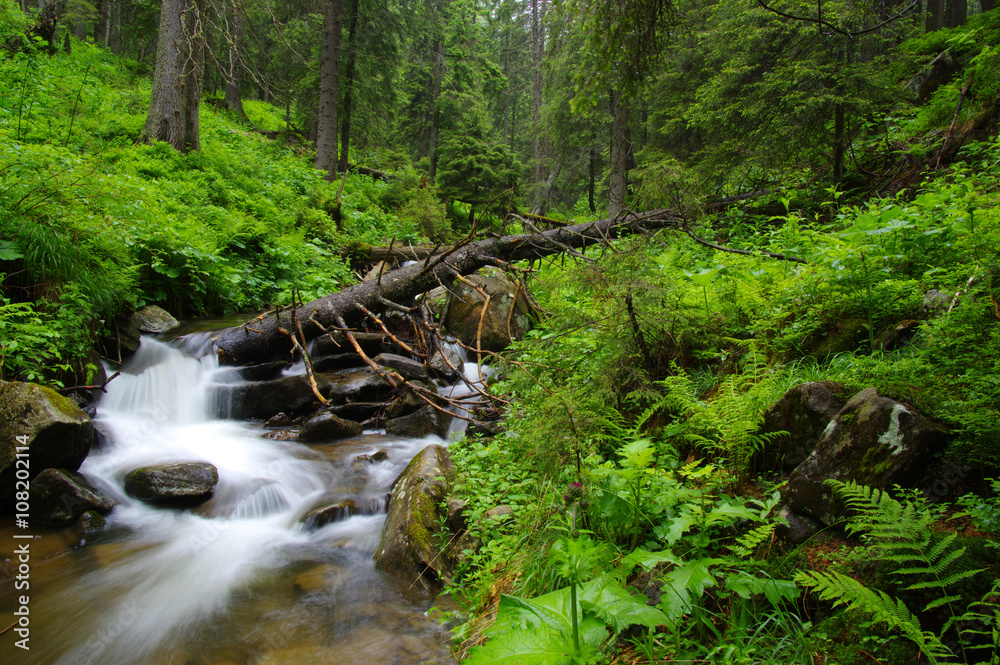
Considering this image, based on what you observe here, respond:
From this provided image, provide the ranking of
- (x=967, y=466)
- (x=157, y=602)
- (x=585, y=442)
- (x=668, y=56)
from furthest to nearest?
(x=668, y=56) < (x=157, y=602) < (x=585, y=442) < (x=967, y=466)

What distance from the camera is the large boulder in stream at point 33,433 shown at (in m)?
4.32

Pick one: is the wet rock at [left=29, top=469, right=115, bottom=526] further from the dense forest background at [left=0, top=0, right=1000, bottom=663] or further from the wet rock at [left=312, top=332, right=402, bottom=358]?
the wet rock at [left=312, top=332, right=402, bottom=358]

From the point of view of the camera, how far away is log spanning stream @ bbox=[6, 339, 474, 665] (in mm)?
3377

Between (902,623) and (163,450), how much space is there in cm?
688

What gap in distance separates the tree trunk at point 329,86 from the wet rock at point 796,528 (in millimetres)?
17222

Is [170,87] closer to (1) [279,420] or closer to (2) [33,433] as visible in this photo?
(1) [279,420]

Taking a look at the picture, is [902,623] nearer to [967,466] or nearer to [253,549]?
[967,466]

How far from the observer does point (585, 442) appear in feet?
10.8

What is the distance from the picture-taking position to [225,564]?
14.6ft

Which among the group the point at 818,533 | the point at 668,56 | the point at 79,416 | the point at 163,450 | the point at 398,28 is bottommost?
the point at 163,450

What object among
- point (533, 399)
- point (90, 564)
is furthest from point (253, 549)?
point (533, 399)

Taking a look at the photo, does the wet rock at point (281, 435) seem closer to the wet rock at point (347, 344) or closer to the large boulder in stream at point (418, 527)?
the wet rock at point (347, 344)

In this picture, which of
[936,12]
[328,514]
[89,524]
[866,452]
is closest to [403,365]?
[328,514]

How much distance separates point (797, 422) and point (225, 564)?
15.7 ft
